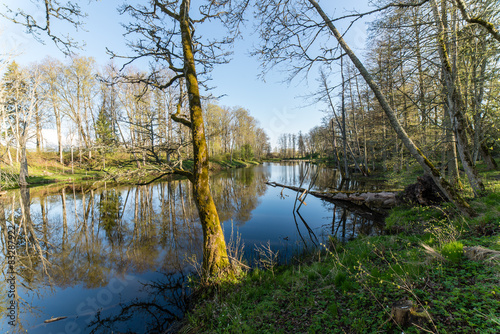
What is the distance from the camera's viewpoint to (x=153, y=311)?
414 centimetres

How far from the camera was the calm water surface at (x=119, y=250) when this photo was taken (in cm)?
409

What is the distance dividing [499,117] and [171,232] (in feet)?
39.4

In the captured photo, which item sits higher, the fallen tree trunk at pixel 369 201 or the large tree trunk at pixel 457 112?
the large tree trunk at pixel 457 112

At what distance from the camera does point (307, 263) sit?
18.1 ft

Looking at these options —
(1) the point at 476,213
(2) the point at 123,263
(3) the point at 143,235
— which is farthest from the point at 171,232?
(1) the point at 476,213

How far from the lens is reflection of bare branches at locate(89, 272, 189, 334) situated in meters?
3.76

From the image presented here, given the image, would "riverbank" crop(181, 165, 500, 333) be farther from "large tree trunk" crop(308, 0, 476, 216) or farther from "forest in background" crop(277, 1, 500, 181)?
"forest in background" crop(277, 1, 500, 181)

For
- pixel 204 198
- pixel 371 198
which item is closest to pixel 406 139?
pixel 204 198

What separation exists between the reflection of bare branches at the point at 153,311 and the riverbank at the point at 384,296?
0.61 m

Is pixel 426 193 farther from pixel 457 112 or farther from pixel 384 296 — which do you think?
pixel 384 296

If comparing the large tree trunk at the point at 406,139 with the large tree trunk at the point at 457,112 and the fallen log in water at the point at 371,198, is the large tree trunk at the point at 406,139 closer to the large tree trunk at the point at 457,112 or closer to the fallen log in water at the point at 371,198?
the large tree trunk at the point at 457,112

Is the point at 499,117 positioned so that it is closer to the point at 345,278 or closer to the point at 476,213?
the point at 476,213

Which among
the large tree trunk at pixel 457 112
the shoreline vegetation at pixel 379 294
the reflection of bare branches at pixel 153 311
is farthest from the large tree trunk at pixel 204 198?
the large tree trunk at pixel 457 112

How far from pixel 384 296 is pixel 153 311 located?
442 cm
